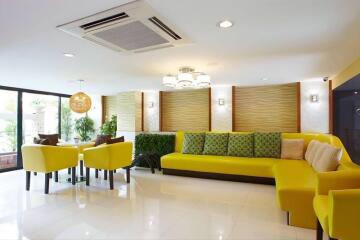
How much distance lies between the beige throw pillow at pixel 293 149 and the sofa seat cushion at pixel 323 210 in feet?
7.99

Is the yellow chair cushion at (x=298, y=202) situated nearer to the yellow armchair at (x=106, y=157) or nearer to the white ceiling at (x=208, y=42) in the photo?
the white ceiling at (x=208, y=42)

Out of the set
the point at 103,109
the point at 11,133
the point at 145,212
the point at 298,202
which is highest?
the point at 103,109

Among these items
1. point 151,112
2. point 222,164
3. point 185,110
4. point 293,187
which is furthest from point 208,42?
point 151,112

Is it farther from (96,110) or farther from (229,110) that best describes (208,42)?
(96,110)

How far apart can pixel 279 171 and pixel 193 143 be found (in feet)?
7.68

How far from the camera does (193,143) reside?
5.48 meters

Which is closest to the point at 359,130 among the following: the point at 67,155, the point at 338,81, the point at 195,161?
the point at 338,81

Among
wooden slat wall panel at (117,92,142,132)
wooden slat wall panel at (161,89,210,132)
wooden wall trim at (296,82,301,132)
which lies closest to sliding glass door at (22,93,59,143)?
wooden slat wall panel at (117,92,142,132)

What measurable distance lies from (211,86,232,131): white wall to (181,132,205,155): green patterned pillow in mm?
1010

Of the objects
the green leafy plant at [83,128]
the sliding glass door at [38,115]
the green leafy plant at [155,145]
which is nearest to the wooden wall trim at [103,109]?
the green leafy plant at [83,128]

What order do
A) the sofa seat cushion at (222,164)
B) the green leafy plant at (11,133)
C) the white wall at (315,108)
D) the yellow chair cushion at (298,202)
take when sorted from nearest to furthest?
the yellow chair cushion at (298,202) → the sofa seat cushion at (222,164) → the white wall at (315,108) → the green leafy plant at (11,133)

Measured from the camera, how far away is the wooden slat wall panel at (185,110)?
665 centimetres

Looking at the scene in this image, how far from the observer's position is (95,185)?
4.36 metres

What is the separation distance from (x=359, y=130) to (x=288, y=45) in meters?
2.88
